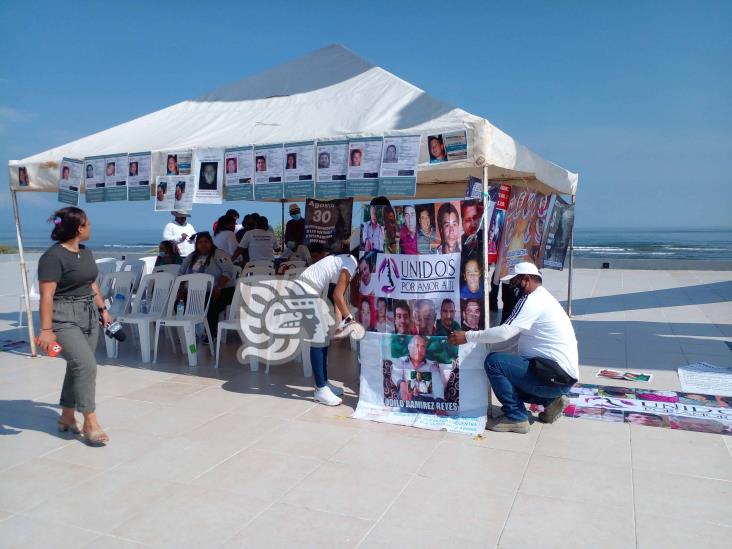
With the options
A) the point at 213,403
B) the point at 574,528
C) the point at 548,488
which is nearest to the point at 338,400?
the point at 213,403

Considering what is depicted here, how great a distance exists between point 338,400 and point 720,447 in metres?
2.72

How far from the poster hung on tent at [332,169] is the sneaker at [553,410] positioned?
221cm

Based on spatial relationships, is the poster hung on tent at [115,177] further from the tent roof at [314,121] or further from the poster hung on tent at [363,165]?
the poster hung on tent at [363,165]

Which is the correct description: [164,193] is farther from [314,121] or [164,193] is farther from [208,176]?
[314,121]

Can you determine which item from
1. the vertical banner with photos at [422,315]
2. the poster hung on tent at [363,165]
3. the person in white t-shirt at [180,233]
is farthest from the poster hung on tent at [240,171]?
the person in white t-shirt at [180,233]

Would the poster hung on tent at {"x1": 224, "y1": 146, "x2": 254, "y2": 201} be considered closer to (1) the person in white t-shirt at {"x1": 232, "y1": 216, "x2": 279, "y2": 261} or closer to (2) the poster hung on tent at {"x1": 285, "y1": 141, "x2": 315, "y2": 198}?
(2) the poster hung on tent at {"x1": 285, "y1": 141, "x2": 315, "y2": 198}

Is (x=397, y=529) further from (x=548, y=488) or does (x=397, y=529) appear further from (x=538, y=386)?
(x=538, y=386)

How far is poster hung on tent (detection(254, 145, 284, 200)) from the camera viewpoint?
494 cm

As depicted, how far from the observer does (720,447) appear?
3.85 m

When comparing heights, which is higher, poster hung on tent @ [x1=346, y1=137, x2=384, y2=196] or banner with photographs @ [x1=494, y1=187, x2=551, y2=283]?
poster hung on tent @ [x1=346, y1=137, x2=384, y2=196]

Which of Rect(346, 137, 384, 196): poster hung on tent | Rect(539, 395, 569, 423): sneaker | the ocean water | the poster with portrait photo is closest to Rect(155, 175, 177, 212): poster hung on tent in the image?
the poster with portrait photo

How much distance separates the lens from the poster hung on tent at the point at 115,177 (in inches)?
224

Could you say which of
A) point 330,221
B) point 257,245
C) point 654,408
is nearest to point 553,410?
point 654,408

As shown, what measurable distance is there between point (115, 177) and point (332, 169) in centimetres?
246
